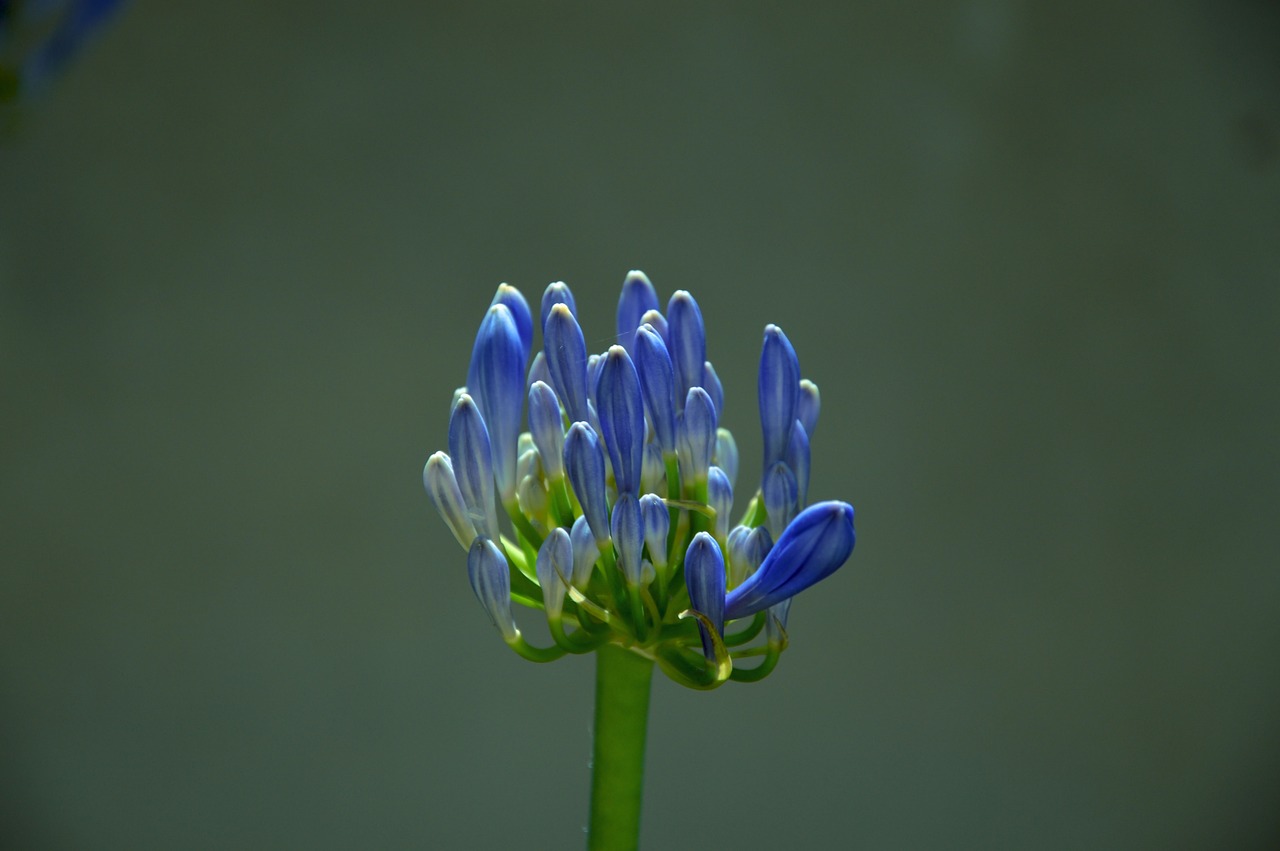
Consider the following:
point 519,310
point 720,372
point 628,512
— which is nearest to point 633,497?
point 628,512

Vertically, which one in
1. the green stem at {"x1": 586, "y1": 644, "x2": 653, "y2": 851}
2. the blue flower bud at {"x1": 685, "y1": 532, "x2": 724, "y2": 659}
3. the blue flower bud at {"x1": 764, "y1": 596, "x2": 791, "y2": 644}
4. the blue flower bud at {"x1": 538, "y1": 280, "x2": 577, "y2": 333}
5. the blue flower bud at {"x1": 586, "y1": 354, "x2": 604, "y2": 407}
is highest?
the blue flower bud at {"x1": 538, "y1": 280, "x2": 577, "y2": 333}

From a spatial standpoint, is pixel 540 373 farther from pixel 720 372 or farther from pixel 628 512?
pixel 720 372

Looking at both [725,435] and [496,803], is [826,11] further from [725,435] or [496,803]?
[725,435]

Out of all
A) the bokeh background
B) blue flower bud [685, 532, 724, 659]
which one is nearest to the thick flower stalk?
blue flower bud [685, 532, 724, 659]

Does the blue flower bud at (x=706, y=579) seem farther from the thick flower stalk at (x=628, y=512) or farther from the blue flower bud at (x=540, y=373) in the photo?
the blue flower bud at (x=540, y=373)

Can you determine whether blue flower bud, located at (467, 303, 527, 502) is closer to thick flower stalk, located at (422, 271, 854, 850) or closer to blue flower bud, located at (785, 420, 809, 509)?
thick flower stalk, located at (422, 271, 854, 850)

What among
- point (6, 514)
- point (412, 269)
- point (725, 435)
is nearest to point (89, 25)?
point (725, 435)

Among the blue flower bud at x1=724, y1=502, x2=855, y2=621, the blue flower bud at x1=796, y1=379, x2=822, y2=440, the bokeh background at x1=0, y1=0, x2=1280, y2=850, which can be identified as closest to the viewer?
the blue flower bud at x1=724, y1=502, x2=855, y2=621

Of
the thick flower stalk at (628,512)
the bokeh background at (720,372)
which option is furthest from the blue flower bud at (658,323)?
the bokeh background at (720,372)
